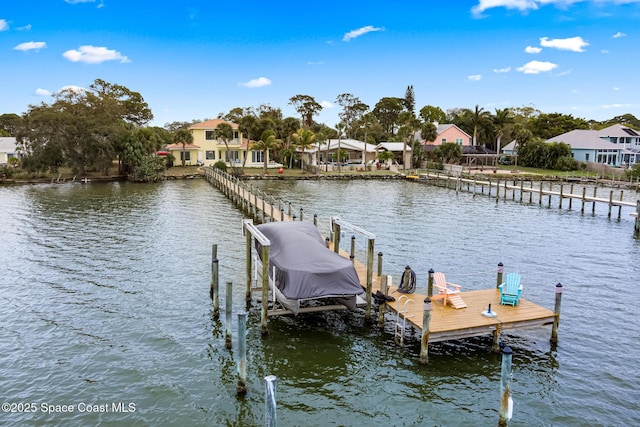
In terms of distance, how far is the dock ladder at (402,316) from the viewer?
1529 centimetres

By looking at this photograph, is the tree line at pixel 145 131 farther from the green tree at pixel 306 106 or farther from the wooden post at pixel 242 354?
the wooden post at pixel 242 354

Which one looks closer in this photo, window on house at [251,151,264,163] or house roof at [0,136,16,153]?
window on house at [251,151,264,163]

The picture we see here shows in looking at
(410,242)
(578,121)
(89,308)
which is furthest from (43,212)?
(578,121)

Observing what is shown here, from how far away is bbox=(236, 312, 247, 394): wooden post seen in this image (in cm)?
1246

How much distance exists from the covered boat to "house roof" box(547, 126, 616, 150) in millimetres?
79335

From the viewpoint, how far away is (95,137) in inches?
2601

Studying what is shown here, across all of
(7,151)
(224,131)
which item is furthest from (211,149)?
(7,151)

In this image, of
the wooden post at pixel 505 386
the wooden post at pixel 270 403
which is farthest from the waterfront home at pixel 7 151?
the wooden post at pixel 505 386

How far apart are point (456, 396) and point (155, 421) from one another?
7710mm

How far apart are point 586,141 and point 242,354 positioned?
87151 millimetres

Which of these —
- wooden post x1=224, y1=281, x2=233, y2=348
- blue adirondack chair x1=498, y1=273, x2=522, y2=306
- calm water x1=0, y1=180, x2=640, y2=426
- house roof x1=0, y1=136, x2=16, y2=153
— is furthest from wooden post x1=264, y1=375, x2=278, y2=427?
house roof x1=0, y1=136, x2=16, y2=153

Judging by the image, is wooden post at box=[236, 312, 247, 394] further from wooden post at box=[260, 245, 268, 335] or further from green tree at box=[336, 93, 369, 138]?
green tree at box=[336, 93, 369, 138]

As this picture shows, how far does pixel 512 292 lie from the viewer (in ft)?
53.0

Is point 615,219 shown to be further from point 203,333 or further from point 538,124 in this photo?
point 538,124
